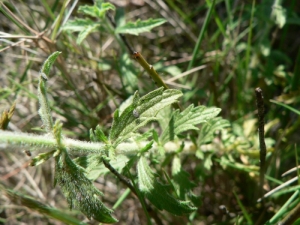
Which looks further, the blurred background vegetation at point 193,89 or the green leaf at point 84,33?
the blurred background vegetation at point 193,89

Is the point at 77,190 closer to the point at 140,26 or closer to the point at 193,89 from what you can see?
the point at 140,26

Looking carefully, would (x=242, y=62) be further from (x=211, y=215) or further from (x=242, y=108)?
(x=211, y=215)

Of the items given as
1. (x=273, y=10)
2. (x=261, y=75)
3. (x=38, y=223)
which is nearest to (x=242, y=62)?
(x=261, y=75)

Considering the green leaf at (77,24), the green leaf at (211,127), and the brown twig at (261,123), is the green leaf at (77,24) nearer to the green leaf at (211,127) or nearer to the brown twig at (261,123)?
the green leaf at (211,127)

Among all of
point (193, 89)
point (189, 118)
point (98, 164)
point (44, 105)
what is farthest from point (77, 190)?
point (193, 89)

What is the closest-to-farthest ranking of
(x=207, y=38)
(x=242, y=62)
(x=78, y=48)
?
(x=242, y=62) < (x=78, y=48) < (x=207, y=38)

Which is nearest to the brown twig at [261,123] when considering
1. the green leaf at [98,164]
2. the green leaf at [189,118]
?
the green leaf at [189,118]
